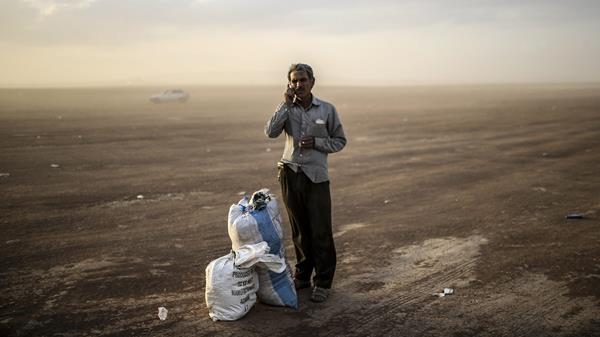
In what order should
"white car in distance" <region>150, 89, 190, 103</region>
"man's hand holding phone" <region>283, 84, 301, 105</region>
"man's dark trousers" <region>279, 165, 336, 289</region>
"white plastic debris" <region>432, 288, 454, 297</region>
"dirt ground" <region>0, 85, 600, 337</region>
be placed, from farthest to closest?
1. "white car in distance" <region>150, 89, 190, 103</region>
2. "white plastic debris" <region>432, 288, 454, 297</region>
3. "man's dark trousers" <region>279, 165, 336, 289</region>
4. "man's hand holding phone" <region>283, 84, 301, 105</region>
5. "dirt ground" <region>0, 85, 600, 337</region>

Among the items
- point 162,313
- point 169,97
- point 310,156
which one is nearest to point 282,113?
point 310,156

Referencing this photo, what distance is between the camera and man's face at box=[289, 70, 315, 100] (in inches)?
172

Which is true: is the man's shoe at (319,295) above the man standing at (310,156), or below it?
below

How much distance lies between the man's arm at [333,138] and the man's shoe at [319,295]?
1289 millimetres

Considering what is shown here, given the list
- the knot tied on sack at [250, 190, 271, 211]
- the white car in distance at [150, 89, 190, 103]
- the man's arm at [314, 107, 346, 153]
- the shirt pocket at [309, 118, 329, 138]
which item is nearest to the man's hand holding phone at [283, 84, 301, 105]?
the shirt pocket at [309, 118, 329, 138]

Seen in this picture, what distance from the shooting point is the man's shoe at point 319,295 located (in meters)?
4.57

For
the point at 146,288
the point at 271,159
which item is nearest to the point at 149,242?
the point at 146,288

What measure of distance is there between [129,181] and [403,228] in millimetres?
5959

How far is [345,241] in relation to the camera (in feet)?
21.3

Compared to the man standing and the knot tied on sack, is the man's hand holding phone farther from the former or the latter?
the knot tied on sack

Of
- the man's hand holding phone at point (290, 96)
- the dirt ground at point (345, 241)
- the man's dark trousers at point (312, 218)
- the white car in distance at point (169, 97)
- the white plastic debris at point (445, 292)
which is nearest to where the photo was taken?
the dirt ground at point (345, 241)

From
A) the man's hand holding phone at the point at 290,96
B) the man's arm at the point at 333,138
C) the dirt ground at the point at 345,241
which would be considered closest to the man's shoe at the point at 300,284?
the dirt ground at the point at 345,241

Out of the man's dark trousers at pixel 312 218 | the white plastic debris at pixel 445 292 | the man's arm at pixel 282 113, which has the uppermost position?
the man's arm at pixel 282 113

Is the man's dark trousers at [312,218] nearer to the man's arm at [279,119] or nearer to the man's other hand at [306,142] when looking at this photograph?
the man's other hand at [306,142]
